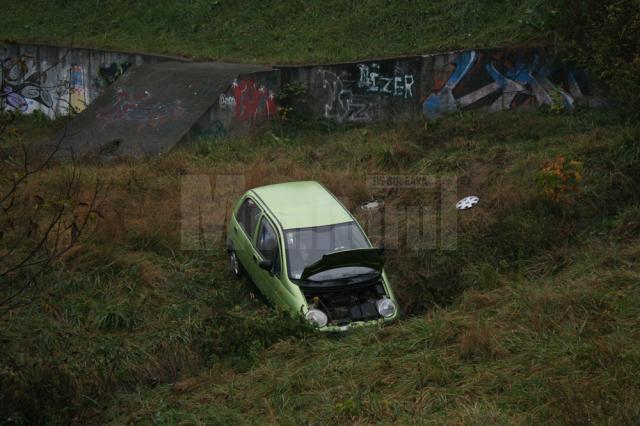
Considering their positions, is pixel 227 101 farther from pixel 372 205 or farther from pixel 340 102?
pixel 372 205

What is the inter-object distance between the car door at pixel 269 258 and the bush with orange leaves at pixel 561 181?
166 inches

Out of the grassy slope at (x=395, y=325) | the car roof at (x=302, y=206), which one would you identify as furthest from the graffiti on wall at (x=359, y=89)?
the car roof at (x=302, y=206)

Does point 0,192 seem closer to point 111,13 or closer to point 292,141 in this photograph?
point 292,141

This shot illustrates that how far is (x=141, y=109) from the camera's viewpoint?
57.8ft

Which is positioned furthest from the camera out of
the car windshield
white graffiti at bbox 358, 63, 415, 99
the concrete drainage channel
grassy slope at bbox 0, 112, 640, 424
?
white graffiti at bbox 358, 63, 415, 99

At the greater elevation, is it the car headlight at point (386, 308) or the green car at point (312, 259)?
the green car at point (312, 259)

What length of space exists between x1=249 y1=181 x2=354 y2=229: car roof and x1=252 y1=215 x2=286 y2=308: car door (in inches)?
8.8

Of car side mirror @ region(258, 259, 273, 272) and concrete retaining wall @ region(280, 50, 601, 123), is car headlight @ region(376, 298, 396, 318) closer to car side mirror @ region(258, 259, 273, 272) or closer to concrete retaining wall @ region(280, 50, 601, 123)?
car side mirror @ region(258, 259, 273, 272)

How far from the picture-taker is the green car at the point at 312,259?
868 cm

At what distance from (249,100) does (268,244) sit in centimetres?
867

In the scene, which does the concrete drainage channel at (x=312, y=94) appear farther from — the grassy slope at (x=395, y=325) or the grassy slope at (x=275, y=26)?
the grassy slope at (x=395, y=325)

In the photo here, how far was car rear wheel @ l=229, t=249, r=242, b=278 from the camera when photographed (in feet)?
34.2

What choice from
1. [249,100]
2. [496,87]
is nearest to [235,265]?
[249,100]

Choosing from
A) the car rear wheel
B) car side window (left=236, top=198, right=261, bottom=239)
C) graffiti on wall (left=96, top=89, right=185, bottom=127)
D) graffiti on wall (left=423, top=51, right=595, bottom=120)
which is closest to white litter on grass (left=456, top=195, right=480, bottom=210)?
car side window (left=236, top=198, right=261, bottom=239)
